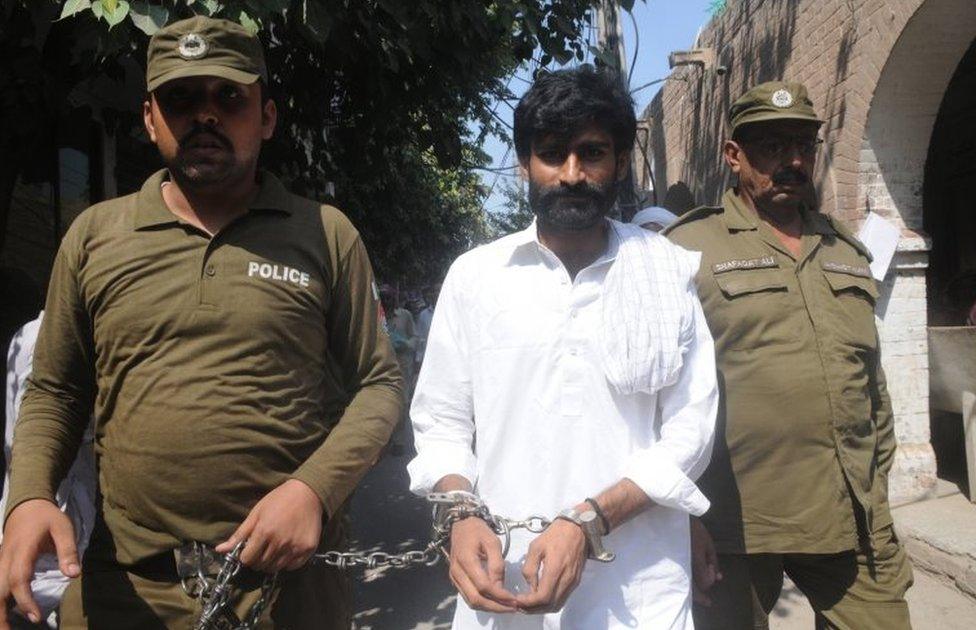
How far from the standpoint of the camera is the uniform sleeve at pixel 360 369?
1.86 m

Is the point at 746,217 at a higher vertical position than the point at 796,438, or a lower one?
higher

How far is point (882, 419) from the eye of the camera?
260cm

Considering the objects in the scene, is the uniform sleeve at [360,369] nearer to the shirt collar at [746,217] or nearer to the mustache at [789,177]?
the shirt collar at [746,217]

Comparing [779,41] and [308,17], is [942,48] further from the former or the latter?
[308,17]

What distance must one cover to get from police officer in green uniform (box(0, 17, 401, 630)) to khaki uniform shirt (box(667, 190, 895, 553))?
1042mm

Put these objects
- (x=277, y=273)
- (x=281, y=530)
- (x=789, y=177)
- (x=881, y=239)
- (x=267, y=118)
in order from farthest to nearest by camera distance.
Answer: (x=881, y=239) → (x=789, y=177) → (x=267, y=118) → (x=277, y=273) → (x=281, y=530)

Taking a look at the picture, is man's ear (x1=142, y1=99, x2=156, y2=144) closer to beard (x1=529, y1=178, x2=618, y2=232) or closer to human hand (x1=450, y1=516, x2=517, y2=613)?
beard (x1=529, y1=178, x2=618, y2=232)

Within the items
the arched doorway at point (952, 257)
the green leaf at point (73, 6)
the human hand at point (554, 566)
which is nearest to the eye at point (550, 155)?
the human hand at point (554, 566)

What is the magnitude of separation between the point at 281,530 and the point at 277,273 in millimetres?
578

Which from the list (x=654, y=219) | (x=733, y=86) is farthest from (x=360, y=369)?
(x=733, y=86)

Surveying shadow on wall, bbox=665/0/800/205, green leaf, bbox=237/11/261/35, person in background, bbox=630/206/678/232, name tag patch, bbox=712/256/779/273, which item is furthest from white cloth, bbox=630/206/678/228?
green leaf, bbox=237/11/261/35

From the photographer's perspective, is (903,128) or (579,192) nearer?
(579,192)

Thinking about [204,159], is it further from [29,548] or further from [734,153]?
[734,153]

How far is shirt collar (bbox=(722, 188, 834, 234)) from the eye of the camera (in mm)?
2639
